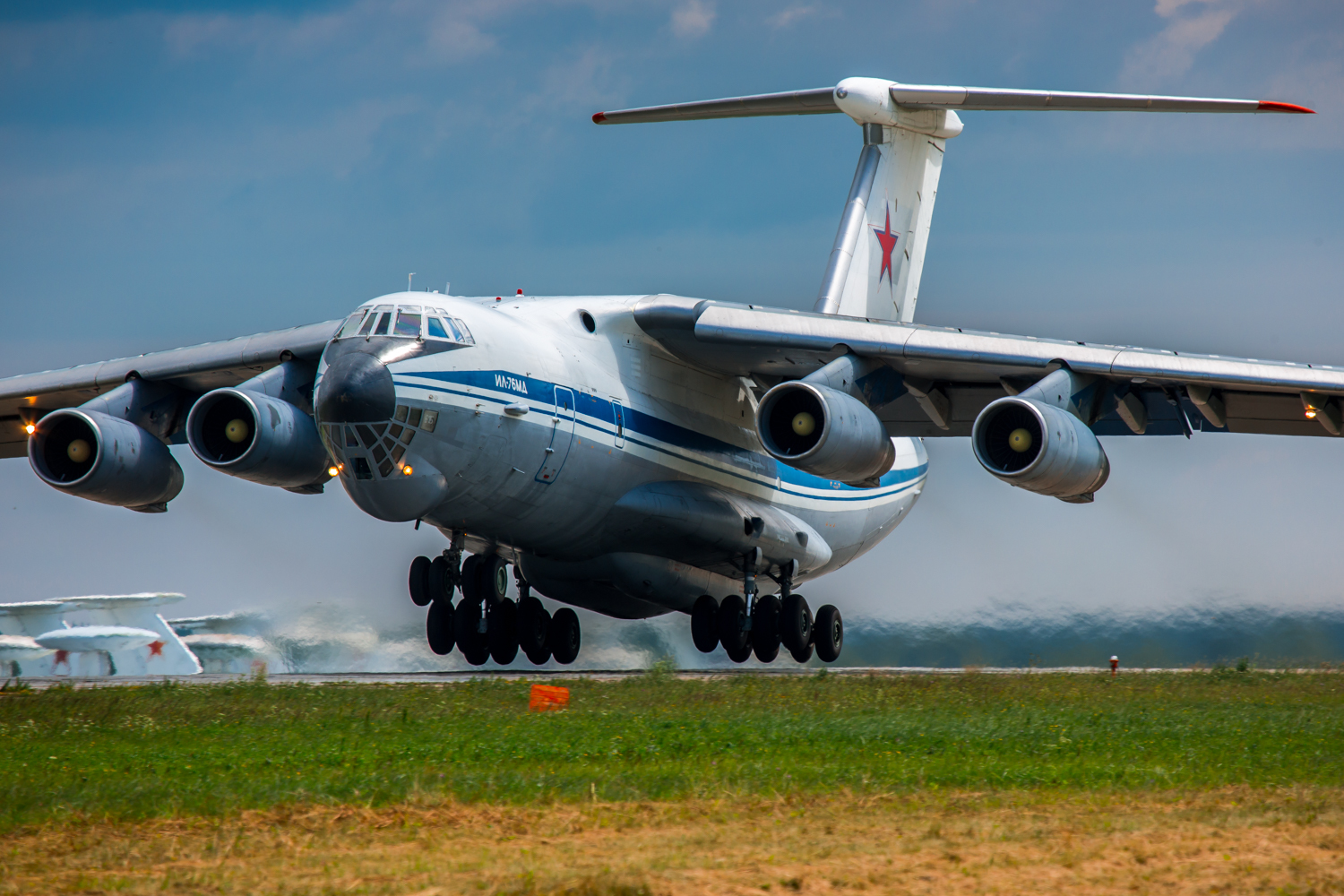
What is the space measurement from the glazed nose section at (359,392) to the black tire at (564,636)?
15.9 feet

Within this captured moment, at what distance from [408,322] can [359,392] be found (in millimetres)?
894

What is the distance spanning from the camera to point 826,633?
1582cm

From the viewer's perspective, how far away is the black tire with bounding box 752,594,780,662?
1482 centimetres

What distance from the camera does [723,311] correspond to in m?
13.3

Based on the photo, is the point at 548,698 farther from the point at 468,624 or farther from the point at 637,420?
the point at 637,420

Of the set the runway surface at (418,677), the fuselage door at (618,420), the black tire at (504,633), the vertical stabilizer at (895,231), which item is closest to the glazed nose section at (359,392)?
the runway surface at (418,677)

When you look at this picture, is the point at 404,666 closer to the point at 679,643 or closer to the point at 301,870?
the point at 679,643

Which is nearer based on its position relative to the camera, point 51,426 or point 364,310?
point 364,310

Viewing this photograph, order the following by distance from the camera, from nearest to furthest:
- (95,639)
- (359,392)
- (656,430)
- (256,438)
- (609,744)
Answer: (609,744) → (359,392) → (256,438) → (656,430) → (95,639)

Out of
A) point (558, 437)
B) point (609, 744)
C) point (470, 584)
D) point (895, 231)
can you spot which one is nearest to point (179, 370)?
point (470, 584)

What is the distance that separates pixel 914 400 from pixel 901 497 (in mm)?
3311

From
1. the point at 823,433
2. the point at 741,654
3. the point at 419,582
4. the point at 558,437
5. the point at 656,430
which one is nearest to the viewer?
the point at 823,433

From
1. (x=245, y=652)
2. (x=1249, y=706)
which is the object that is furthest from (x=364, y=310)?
(x=245, y=652)

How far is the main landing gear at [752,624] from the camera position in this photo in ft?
48.3
